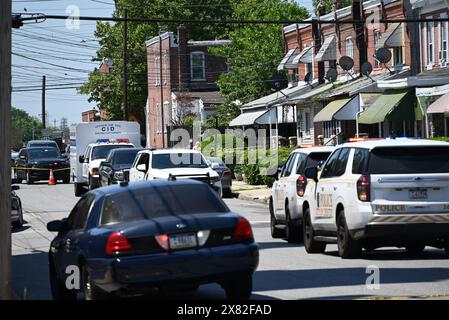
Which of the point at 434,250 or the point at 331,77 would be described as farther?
the point at 331,77

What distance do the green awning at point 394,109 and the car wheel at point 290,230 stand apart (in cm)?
1870

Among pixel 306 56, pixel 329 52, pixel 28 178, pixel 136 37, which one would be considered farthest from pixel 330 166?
pixel 136 37

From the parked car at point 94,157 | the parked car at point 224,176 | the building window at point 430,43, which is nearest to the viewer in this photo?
the parked car at point 94,157

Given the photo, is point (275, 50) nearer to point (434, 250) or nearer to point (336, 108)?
point (336, 108)

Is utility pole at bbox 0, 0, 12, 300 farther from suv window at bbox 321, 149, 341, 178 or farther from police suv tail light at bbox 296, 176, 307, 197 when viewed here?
police suv tail light at bbox 296, 176, 307, 197

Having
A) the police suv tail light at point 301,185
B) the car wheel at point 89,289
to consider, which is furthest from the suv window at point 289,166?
the car wheel at point 89,289

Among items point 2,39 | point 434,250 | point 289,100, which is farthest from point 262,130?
point 2,39

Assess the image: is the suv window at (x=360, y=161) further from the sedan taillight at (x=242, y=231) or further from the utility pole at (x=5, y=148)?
the utility pole at (x=5, y=148)

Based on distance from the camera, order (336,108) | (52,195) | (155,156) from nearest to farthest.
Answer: (155,156)
(52,195)
(336,108)

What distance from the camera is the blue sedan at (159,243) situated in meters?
12.0

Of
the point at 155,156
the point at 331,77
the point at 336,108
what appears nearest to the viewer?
the point at 155,156

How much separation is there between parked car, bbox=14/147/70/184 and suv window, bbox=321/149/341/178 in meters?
36.9

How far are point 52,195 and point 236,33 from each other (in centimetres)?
3093
